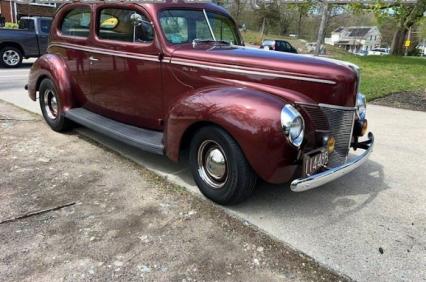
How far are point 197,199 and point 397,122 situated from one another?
A: 4991mm

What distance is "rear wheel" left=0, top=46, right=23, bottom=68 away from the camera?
13805 mm

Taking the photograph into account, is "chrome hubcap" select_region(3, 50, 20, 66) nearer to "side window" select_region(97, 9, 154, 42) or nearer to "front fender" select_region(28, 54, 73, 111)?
"front fender" select_region(28, 54, 73, 111)

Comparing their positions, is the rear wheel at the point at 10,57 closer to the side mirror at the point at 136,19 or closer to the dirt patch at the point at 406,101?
the side mirror at the point at 136,19

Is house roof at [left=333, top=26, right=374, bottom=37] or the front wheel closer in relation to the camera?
the front wheel

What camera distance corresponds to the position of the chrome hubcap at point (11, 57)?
1384cm

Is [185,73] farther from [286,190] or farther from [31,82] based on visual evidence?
[31,82]

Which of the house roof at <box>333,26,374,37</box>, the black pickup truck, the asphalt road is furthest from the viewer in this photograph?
the house roof at <box>333,26,374,37</box>

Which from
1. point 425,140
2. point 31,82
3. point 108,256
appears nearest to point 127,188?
point 108,256

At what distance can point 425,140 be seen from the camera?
6.21m

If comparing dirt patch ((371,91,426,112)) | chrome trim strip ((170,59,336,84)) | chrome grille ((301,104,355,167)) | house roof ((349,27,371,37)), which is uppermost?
house roof ((349,27,371,37))

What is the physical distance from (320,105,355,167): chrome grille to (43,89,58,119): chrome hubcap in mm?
4055

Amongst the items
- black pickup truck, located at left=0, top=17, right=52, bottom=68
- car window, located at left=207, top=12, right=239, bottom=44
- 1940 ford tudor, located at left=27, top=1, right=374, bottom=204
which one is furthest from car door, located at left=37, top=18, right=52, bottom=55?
car window, located at left=207, top=12, right=239, bottom=44

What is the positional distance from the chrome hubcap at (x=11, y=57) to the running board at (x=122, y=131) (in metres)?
9.95

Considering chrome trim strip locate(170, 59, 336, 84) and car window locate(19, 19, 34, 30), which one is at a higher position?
car window locate(19, 19, 34, 30)
